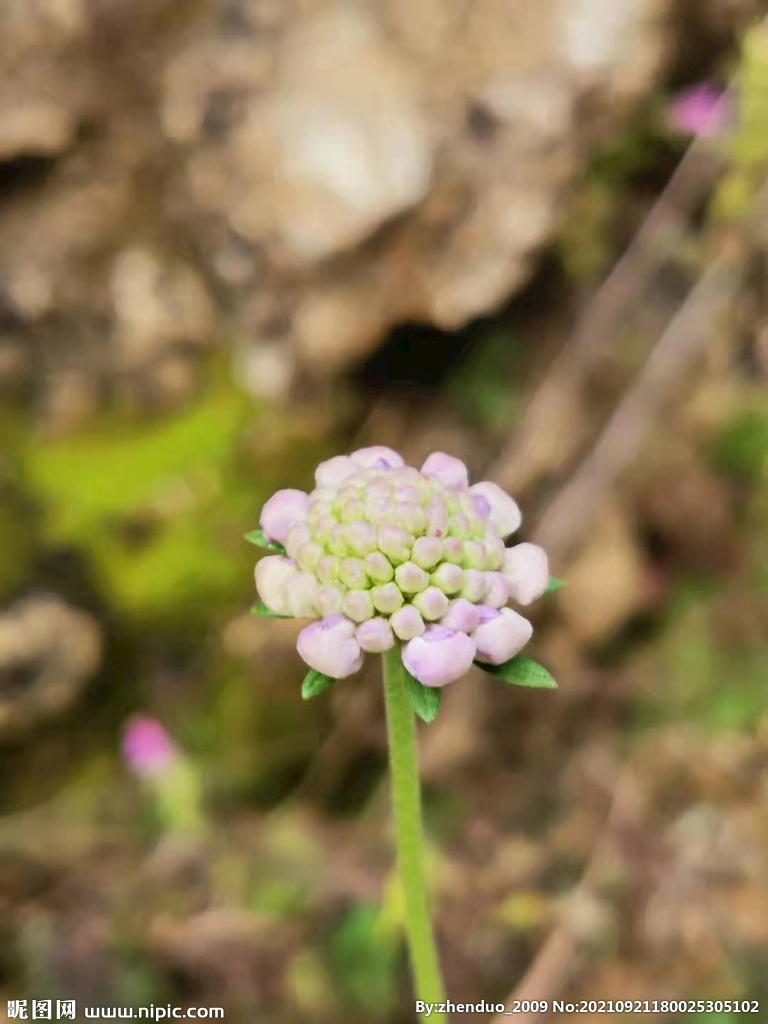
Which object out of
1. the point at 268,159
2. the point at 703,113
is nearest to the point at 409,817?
the point at 268,159

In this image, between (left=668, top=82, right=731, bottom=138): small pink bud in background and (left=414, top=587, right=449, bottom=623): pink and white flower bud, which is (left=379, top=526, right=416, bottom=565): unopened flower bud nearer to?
(left=414, top=587, right=449, bottom=623): pink and white flower bud

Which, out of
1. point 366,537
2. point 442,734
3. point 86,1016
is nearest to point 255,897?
point 86,1016

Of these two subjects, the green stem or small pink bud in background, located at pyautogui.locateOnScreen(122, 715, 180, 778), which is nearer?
the green stem

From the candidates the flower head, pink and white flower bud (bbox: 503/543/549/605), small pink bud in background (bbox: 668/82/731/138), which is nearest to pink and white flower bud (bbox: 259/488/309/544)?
the flower head

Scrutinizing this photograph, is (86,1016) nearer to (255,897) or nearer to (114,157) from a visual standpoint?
(255,897)

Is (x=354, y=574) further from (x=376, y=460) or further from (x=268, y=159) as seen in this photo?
(x=268, y=159)

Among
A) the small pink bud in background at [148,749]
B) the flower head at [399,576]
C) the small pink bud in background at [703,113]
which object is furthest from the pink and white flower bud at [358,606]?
the small pink bud in background at [703,113]

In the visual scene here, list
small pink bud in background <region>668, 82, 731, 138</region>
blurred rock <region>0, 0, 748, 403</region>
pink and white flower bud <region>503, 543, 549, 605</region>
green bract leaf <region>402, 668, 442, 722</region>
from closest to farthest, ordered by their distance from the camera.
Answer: green bract leaf <region>402, 668, 442, 722</region> < pink and white flower bud <region>503, 543, 549, 605</region> < blurred rock <region>0, 0, 748, 403</region> < small pink bud in background <region>668, 82, 731, 138</region>
